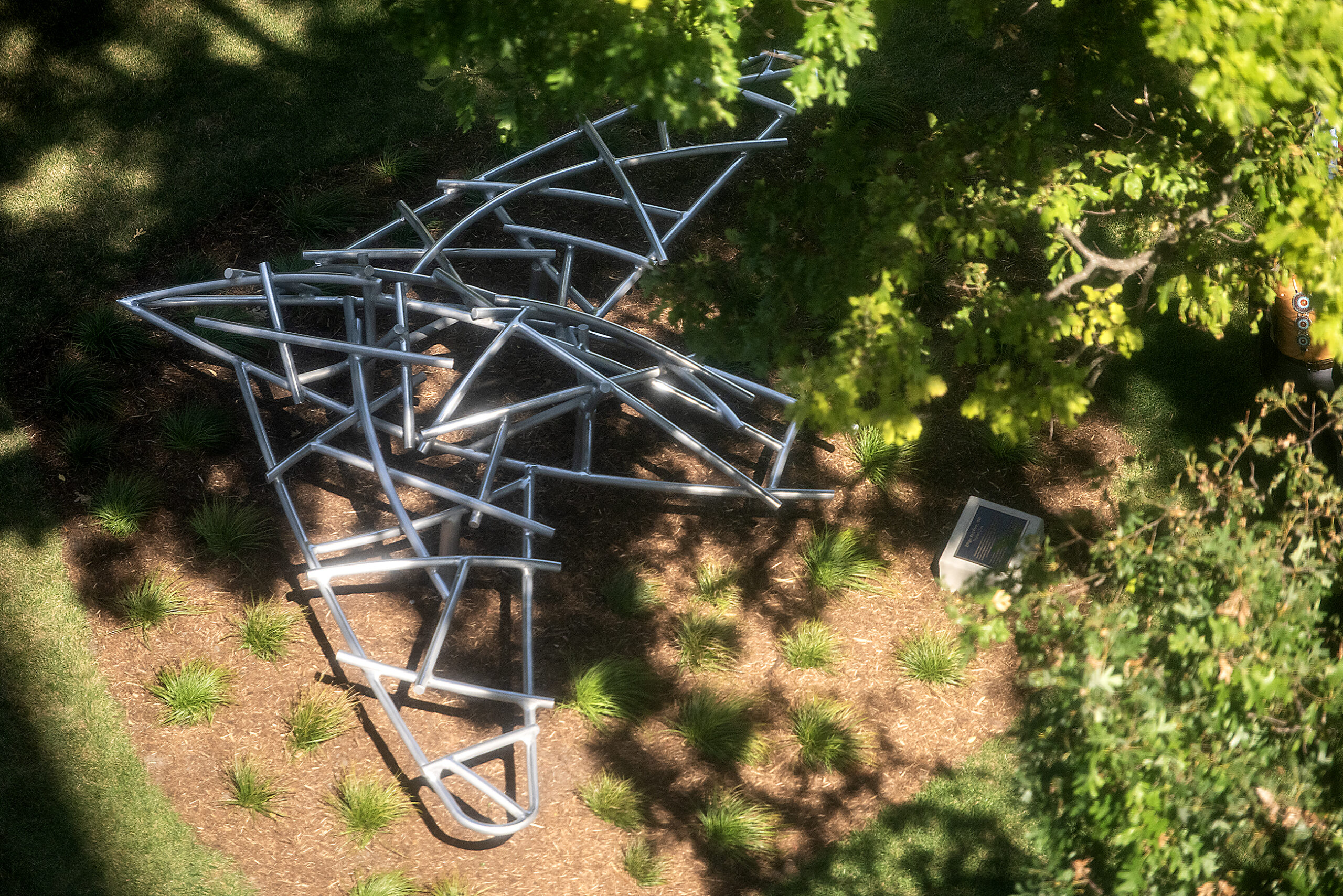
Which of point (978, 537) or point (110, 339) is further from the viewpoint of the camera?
point (110, 339)

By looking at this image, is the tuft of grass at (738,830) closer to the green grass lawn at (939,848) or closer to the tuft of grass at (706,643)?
the green grass lawn at (939,848)

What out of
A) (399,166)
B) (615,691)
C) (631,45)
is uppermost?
(631,45)

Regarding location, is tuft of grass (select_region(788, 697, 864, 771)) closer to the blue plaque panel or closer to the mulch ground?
the mulch ground

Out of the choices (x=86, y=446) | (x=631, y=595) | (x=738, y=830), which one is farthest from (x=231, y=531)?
(x=738, y=830)

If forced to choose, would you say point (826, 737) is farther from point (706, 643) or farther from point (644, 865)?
point (644, 865)

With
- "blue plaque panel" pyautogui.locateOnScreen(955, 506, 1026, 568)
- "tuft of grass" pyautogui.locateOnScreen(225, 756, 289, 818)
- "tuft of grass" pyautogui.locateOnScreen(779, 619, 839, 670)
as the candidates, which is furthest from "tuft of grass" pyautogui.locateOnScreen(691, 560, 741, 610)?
Result: "tuft of grass" pyautogui.locateOnScreen(225, 756, 289, 818)

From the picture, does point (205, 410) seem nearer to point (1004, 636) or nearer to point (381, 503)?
point (381, 503)

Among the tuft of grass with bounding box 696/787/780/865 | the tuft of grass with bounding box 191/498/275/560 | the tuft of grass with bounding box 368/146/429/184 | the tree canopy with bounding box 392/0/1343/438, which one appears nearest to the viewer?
the tree canopy with bounding box 392/0/1343/438
